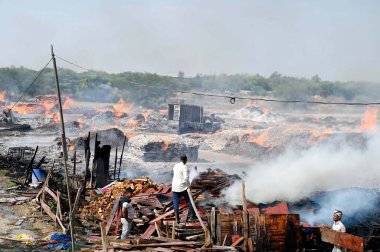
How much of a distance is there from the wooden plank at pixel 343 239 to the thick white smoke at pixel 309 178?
353cm

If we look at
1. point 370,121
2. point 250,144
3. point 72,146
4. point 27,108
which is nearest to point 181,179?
point 72,146

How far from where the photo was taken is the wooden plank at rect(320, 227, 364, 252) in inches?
305

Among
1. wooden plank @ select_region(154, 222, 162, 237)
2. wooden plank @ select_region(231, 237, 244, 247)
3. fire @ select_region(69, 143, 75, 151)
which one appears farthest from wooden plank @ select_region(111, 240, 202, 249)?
fire @ select_region(69, 143, 75, 151)

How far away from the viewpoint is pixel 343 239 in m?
8.13

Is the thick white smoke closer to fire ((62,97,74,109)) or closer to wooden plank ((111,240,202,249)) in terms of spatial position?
wooden plank ((111,240,202,249))

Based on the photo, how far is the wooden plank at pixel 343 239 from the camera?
773 cm

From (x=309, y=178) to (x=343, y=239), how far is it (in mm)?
6652

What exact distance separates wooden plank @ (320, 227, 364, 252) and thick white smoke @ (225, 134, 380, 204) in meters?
3.53

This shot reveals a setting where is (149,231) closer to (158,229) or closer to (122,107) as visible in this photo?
(158,229)

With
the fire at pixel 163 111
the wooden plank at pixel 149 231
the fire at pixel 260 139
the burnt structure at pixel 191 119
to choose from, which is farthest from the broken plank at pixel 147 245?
the fire at pixel 163 111

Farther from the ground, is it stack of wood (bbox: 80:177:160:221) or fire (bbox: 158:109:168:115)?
fire (bbox: 158:109:168:115)

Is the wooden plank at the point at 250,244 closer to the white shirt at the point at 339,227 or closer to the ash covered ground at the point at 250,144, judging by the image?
the white shirt at the point at 339,227

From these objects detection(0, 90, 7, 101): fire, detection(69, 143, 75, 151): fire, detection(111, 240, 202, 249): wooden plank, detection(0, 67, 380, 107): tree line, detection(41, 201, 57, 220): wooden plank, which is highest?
detection(0, 67, 380, 107): tree line

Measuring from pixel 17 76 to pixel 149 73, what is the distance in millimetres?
16867
